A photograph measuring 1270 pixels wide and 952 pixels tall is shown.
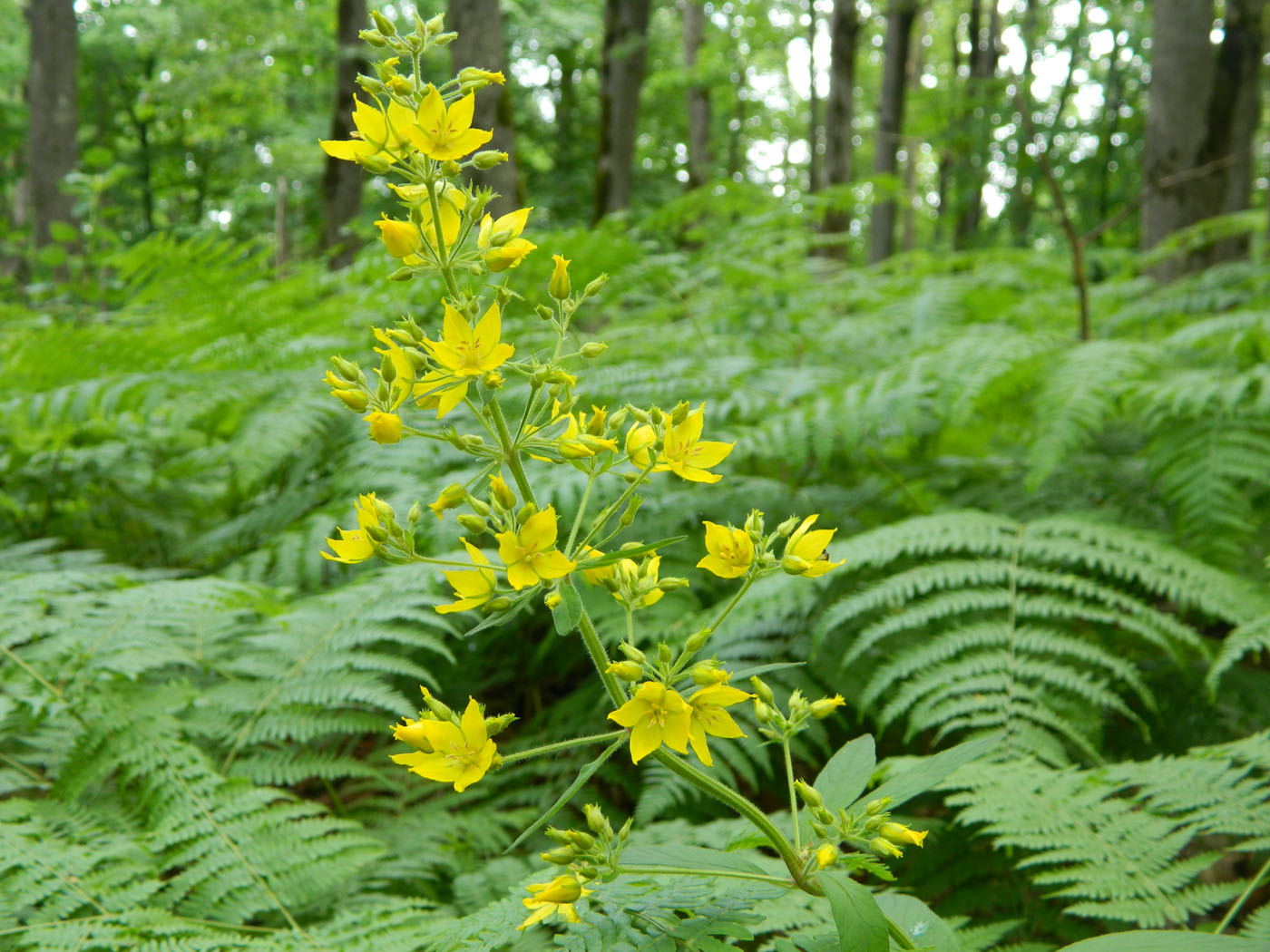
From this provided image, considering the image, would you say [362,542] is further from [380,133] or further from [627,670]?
[380,133]

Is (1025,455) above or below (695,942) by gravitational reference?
above

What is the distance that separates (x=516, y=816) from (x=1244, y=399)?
231 cm

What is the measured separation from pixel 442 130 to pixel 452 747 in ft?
2.10

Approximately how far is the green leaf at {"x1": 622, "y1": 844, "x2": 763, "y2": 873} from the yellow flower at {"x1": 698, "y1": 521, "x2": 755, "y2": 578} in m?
0.32

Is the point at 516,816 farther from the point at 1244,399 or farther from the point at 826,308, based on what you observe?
the point at 826,308

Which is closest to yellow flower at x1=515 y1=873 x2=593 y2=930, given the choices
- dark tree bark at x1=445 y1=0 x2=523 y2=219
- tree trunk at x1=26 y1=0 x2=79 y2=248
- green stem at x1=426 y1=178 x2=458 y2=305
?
green stem at x1=426 y1=178 x2=458 y2=305

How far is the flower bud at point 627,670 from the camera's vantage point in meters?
0.84

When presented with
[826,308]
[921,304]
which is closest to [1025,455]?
[921,304]

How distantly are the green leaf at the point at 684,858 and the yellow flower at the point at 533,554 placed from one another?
0.34m

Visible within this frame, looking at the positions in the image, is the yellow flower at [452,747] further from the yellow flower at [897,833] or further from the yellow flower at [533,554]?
the yellow flower at [897,833]

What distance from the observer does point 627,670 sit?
0.84m

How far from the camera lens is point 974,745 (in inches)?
36.8

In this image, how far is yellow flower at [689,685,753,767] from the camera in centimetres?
84

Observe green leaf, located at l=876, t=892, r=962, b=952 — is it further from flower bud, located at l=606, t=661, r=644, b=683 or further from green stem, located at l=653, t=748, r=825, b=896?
flower bud, located at l=606, t=661, r=644, b=683
